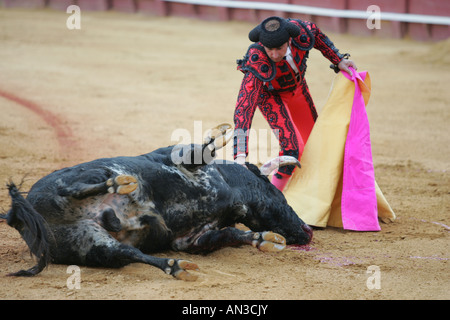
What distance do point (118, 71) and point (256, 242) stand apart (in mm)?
6158

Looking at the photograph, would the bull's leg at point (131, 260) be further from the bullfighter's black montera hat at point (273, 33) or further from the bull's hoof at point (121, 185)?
the bullfighter's black montera hat at point (273, 33)

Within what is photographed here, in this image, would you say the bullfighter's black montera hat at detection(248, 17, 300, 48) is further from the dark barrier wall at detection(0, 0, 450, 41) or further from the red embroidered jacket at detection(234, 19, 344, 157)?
the dark barrier wall at detection(0, 0, 450, 41)

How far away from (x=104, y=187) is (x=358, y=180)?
1662 millimetres

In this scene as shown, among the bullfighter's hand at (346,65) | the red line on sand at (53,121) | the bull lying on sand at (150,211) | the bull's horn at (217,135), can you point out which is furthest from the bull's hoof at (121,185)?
the red line on sand at (53,121)

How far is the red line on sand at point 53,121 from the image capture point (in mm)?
5300

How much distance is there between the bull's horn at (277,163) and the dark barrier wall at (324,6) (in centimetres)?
762

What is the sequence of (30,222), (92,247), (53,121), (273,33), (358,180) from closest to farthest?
(30,222) → (92,247) → (273,33) → (358,180) → (53,121)

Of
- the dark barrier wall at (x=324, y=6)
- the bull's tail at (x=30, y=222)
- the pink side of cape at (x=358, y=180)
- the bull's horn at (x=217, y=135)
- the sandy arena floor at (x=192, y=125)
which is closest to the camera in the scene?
the bull's tail at (x=30, y=222)

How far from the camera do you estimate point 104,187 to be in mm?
2422

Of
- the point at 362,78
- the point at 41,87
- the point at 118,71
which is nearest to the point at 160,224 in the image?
the point at 362,78

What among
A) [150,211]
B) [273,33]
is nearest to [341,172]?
[273,33]

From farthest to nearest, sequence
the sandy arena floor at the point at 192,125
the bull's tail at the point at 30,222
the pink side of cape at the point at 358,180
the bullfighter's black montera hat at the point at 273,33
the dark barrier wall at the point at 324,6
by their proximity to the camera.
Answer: the dark barrier wall at the point at 324,6, the pink side of cape at the point at 358,180, the bullfighter's black montera hat at the point at 273,33, the sandy arena floor at the point at 192,125, the bull's tail at the point at 30,222

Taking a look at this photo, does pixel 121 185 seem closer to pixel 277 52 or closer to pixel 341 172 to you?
pixel 277 52

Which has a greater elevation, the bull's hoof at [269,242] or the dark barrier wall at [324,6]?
the dark barrier wall at [324,6]
